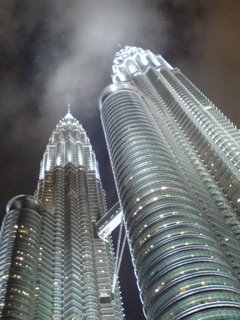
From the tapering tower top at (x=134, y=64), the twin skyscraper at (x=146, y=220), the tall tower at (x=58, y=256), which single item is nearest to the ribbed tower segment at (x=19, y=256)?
the tall tower at (x=58, y=256)

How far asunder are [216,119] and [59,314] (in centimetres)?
7066

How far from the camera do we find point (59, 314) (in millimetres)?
107375

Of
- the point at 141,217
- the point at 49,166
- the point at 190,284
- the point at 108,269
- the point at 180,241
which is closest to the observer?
the point at 190,284

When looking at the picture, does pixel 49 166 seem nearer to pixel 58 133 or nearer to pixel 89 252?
pixel 58 133

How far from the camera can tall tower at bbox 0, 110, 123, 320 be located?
104 metres

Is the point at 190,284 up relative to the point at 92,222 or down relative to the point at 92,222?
down

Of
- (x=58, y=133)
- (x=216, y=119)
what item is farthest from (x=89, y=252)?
(x=58, y=133)

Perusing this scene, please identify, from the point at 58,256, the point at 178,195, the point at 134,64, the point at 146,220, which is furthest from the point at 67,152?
the point at 146,220

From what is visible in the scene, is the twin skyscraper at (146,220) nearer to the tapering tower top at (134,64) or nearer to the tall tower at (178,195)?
the tall tower at (178,195)

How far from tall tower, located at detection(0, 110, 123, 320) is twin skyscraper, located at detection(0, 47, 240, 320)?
32 centimetres

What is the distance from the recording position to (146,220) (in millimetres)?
84625

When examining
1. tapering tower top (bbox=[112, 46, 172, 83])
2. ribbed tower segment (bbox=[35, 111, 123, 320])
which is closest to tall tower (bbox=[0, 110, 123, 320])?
ribbed tower segment (bbox=[35, 111, 123, 320])

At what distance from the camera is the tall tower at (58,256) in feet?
340

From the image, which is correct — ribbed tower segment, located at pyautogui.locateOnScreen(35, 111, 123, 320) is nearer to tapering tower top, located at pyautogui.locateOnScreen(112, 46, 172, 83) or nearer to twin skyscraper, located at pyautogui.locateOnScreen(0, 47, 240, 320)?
twin skyscraper, located at pyautogui.locateOnScreen(0, 47, 240, 320)
